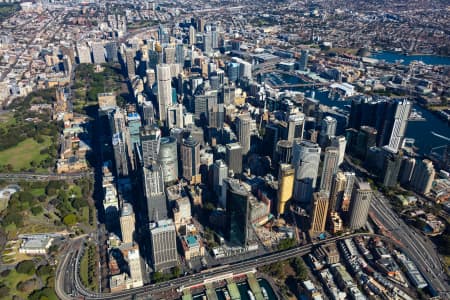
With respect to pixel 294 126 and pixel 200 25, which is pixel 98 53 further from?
pixel 294 126

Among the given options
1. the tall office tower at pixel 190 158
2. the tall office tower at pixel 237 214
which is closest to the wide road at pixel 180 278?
the tall office tower at pixel 237 214

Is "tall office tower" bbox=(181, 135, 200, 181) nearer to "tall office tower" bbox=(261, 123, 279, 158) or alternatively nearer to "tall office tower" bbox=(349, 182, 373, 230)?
"tall office tower" bbox=(261, 123, 279, 158)

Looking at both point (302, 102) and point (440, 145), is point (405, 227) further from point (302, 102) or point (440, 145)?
point (302, 102)

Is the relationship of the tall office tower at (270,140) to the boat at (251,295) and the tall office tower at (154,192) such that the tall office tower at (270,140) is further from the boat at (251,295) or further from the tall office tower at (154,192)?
the boat at (251,295)

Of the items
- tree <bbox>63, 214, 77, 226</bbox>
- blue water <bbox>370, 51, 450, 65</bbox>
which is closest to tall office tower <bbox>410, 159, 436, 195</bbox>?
tree <bbox>63, 214, 77, 226</bbox>

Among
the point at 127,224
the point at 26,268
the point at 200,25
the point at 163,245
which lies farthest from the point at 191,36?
the point at 26,268

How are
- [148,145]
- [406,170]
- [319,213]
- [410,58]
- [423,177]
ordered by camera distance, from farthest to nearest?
[410,58], [406,170], [423,177], [148,145], [319,213]

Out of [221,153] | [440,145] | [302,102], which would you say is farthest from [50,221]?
[440,145]
